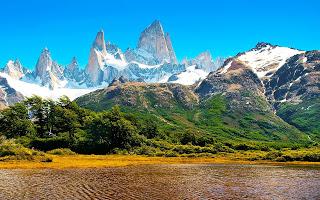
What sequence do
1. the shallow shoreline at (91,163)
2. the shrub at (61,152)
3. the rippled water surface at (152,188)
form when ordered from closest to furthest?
the rippled water surface at (152,188), the shallow shoreline at (91,163), the shrub at (61,152)

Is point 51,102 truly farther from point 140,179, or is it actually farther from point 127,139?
point 140,179

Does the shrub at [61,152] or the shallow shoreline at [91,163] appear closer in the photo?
the shallow shoreline at [91,163]

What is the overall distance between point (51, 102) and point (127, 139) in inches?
2001

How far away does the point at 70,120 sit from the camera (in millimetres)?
187875

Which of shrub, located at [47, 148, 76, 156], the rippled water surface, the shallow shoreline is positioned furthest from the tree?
the rippled water surface

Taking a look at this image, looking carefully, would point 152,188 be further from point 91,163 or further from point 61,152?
point 61,152

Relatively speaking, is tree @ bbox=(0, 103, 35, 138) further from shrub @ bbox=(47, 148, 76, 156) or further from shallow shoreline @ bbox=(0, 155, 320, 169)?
shallow shoreline @ bbox=(0, 155, 320, 169)

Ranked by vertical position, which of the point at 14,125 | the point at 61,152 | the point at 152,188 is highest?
the point at 14,125

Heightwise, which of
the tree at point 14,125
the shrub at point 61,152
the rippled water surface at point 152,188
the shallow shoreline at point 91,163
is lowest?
the rippled water surface at point 152,188

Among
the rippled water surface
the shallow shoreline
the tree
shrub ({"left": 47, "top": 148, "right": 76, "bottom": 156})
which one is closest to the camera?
the rippled water surface

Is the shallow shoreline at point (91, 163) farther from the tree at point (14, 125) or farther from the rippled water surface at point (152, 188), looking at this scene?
the tree at point (14, 125)

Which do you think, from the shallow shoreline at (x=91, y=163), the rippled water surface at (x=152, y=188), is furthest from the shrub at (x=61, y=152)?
the rippled water surface at (x=152, y=188)

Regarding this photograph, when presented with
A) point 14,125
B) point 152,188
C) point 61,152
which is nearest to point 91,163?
point 61,152

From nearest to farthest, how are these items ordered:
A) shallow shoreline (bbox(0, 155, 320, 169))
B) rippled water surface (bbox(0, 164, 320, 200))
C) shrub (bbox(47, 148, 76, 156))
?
rippled water surface (bbox(0, 164, 320, 200)) < shallow shoreline (bbox(0, 155, 320, 169)) < shrub (bbox(47, 148, 76, 156))
